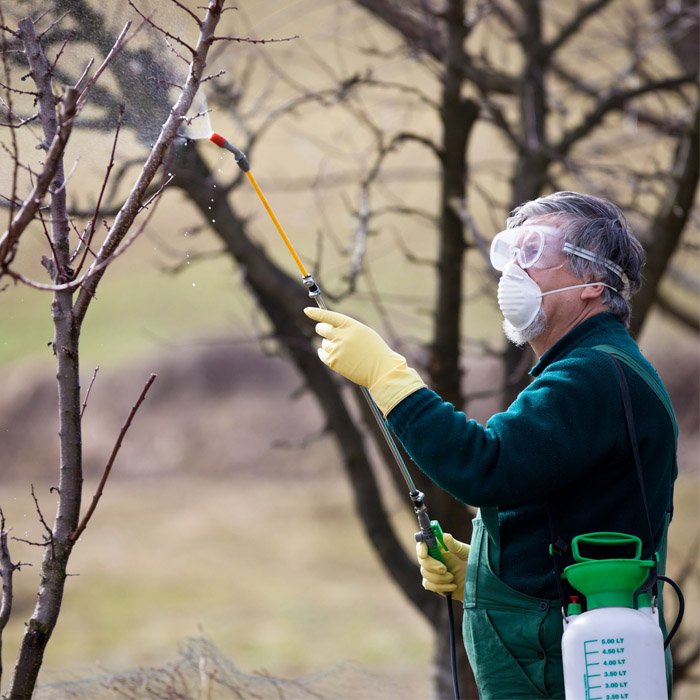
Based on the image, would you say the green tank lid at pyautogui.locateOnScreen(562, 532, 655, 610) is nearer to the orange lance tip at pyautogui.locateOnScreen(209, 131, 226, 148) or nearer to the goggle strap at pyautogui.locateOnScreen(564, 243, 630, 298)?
the goggle strap at pyautogui.locateOnScreen(564, 243, 630, 298)

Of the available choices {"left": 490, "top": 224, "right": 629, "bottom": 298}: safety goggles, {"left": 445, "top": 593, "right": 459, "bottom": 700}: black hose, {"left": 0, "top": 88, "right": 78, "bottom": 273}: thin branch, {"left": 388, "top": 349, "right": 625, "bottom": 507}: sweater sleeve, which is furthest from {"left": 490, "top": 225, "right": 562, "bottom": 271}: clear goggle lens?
{"left": 0, "top": 88, "right": 78, "bottom": 273}: thin branch

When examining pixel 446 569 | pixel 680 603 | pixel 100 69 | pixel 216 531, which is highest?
pixel 216 531

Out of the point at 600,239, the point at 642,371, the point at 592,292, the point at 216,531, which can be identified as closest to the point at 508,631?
the point at 642,371

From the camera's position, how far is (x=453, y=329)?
418 centimetres

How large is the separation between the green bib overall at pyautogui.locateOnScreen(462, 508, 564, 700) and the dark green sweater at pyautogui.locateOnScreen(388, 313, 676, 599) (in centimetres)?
2

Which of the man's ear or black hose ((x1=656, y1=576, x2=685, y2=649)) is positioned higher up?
the man's ear

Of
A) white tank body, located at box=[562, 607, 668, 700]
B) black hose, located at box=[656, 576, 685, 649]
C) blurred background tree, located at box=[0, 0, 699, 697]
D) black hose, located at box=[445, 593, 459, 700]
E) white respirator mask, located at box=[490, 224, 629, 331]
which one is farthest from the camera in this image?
blurred background tree, located at box=[0, 0, 699, 697]

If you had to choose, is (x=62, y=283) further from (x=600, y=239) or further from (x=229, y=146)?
(x=600, y=239)

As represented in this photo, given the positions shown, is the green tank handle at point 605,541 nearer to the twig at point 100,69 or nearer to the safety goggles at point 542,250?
the safety goggles at point 542,250

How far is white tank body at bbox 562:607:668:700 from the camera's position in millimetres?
1787

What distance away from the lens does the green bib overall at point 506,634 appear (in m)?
1.91

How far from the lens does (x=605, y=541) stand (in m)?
1.85

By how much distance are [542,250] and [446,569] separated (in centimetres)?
73

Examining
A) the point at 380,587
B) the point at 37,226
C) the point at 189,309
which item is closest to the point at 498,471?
the point at 37,226
